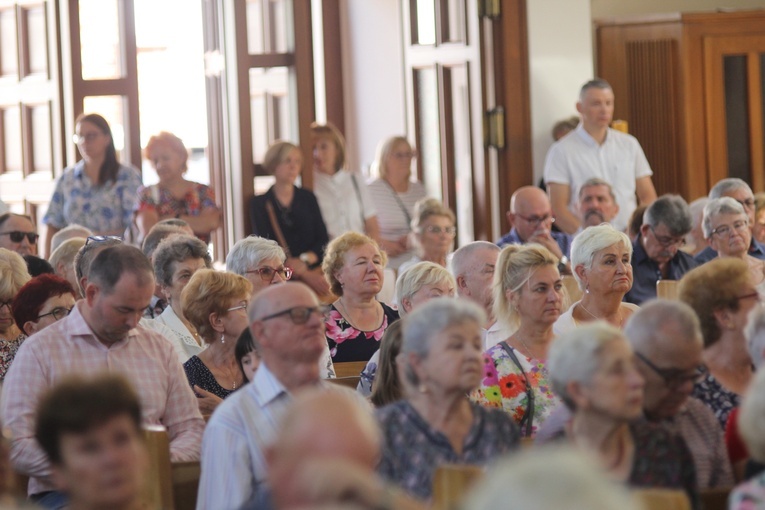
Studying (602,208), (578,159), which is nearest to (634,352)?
(602,208)

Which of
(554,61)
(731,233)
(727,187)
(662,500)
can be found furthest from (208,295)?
(554,61)

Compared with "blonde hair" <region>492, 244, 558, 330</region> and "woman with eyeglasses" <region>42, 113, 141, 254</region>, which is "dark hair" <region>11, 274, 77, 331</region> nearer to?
"blonde hair" <region>492, 244, 558, 330</region>

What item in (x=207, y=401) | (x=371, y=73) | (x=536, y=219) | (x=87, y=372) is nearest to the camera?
(x=87, y=372)

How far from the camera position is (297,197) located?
685 centimetres

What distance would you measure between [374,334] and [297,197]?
1.95 metres

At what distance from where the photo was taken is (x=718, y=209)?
587 cm

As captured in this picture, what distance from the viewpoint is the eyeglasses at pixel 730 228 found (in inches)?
230

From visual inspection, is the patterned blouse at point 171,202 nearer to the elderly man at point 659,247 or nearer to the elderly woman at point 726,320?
the elderly man at point 659,247

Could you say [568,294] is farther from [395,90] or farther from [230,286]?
[395,90]

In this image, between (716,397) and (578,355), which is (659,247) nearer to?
(716,397)

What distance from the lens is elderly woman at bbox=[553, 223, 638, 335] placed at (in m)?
4.81

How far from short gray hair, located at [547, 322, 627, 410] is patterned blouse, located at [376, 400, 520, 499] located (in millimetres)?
206

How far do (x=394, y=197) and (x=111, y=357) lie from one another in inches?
160

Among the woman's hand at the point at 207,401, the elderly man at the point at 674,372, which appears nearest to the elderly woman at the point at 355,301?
the woman's hand at the point at 207,401
